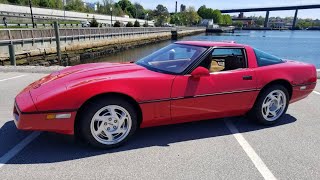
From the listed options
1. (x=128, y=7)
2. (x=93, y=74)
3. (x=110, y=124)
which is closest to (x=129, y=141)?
(x=110, y=124)

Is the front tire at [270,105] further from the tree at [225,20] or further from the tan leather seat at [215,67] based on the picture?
the tree at [225,20]

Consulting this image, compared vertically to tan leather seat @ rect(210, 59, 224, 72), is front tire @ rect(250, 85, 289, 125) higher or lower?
lower

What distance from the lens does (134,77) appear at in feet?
11.7

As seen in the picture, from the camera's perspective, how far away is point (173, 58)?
433 centimetres

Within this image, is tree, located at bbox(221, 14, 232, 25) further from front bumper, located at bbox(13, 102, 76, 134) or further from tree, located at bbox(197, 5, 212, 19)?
front bumper, located at bbox(13, 102, 76, 134)

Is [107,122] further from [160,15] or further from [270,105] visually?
[160,15]

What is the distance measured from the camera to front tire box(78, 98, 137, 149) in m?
3.30

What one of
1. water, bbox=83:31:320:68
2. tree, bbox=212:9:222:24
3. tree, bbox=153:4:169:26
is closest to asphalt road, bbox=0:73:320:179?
water, bbox=83:31:320:68

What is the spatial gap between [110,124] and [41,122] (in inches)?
31.0

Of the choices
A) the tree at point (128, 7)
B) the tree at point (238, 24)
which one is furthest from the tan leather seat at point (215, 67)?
the tree at point (238, 24)

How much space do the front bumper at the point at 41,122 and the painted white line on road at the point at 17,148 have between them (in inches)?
15.9

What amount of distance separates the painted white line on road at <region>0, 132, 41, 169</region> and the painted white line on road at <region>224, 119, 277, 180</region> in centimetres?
281

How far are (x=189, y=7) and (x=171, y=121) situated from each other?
15021 centimetres

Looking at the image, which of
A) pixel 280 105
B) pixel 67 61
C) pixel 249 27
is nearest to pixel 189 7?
pixel 249 27
